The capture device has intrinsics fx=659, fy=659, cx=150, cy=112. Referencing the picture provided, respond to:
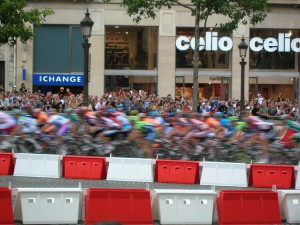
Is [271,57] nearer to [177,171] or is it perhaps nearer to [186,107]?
[186,107]

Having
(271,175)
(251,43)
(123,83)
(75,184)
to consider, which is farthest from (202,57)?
(75,184)

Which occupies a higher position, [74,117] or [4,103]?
[4,103]

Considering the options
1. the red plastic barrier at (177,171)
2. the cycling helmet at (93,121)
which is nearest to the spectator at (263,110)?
the cycling helmet at (93,121)

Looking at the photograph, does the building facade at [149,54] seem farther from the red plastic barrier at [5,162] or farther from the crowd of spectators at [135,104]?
the red plastic barrier at [5,162]

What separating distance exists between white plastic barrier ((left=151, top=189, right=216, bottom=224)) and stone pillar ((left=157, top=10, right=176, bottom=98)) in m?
27.8

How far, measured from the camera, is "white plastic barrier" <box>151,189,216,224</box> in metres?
11.4

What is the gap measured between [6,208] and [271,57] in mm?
31491

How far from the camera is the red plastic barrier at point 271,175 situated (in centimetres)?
1633

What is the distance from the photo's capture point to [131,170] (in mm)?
16766

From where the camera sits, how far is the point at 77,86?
3884 cm

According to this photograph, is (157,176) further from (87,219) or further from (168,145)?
(87,219)

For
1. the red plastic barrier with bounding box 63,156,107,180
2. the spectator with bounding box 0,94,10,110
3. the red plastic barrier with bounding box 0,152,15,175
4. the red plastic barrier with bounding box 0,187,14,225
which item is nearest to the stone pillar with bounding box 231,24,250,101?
the spectator with bounding box 0,94,10,110

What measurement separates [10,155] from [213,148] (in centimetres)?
554

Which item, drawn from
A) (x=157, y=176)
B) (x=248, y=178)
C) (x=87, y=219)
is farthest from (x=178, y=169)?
(x=87, y=219)
